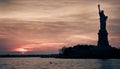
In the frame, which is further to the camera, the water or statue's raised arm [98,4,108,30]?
statue's raised arm [98,4,108,30]

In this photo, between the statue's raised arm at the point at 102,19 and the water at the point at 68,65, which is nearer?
the water at the point at 68,65

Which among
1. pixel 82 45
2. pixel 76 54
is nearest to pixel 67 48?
pixel 82 45

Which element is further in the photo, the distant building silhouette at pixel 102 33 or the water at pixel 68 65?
the distant building silhouette at pixel 102 33

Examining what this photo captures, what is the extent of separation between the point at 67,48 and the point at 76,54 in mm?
23592

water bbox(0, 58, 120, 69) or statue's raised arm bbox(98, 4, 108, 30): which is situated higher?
statue's raised arm bbox(98, 4, 108, 30)

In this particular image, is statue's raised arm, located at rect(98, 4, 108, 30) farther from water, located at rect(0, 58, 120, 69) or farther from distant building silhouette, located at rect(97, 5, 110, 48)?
water, located at rect(0, 58, 120, 69)

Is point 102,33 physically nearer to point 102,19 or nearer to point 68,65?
point 102,19

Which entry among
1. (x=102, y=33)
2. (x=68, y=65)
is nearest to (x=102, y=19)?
(x=102, y=33)

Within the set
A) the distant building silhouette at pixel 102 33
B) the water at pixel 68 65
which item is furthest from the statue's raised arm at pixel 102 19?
the water at pixel 68 65

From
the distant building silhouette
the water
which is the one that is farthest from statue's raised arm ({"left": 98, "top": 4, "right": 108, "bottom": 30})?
the water

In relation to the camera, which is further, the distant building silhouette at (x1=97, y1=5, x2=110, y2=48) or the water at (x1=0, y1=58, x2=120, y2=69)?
the distant building silhouette at (x1=97, y1=5, x2=110, y2=48)

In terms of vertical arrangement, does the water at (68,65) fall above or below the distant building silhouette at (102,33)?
below

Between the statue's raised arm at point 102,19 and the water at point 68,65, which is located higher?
the statue's raised arm at point 102,19

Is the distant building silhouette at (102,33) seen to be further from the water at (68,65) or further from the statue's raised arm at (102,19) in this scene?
the water at (68,65)
